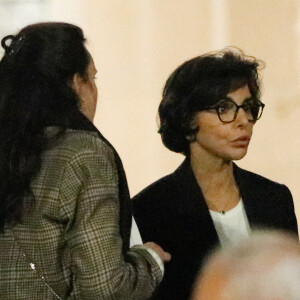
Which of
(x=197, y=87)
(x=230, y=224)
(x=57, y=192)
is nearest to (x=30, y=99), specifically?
(x=57, y=192)

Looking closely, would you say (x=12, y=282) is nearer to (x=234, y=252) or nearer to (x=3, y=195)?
(x=3, y=195)

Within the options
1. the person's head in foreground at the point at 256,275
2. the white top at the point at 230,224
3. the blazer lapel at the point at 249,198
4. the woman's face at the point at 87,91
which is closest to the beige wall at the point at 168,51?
the blazer lapel at the point at 249,198

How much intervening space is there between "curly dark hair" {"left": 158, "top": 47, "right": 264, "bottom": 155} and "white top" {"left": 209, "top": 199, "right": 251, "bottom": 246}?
0.28 m

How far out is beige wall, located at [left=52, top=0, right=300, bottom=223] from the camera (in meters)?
4.10

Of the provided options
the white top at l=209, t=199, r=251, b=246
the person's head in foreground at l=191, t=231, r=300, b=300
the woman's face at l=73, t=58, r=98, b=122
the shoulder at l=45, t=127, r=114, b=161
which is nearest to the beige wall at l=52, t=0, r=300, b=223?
the white top at l=209, t=199, r=251, b=246

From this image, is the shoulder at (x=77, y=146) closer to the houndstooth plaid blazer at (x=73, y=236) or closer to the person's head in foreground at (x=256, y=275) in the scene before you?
the houndstooth plaid blazer at (x=73, y=236)

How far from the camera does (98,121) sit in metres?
4.16

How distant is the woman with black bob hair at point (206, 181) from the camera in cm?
249

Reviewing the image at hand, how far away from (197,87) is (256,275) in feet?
5.03

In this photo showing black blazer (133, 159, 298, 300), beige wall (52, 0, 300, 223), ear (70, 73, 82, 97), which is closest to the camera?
ear (70, 73, 82, 97)

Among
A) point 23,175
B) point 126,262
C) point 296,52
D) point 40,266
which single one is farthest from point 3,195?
point 296,52

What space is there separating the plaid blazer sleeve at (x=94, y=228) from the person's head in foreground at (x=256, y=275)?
0.74 metres

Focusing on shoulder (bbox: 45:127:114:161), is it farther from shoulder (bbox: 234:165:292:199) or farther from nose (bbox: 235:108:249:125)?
shoulder (bbox: 234:165:292:199)

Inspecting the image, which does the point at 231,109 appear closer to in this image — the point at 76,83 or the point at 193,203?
the point at 193,203
